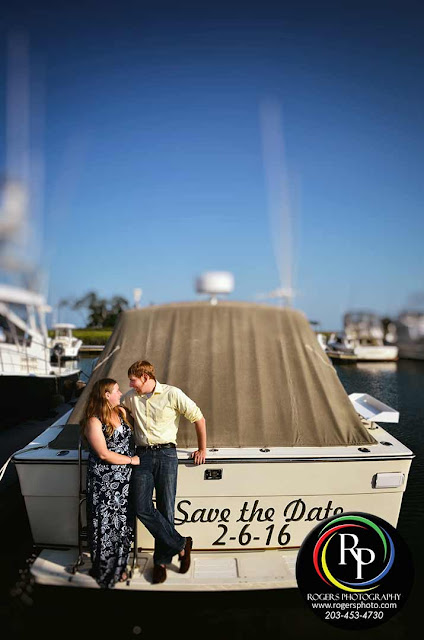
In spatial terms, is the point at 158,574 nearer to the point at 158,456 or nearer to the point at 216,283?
the point at 158,456

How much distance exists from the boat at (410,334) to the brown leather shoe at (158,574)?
51851mm

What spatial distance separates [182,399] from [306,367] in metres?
1.74

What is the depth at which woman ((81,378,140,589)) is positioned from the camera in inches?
141

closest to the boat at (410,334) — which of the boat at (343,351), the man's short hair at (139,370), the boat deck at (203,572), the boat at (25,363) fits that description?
the boat at (343,351)

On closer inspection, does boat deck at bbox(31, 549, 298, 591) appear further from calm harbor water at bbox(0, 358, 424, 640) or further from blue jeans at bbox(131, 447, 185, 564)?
calm harbor water at bbox(0, 358, 424, 640)

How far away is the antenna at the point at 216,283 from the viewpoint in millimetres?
5082

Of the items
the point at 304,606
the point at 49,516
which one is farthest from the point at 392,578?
the point at 49,516

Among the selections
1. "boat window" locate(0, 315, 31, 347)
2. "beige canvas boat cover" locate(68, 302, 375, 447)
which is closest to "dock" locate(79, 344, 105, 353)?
"boat window" locate(0, 315, 31, 347)

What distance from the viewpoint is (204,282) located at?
202 inches

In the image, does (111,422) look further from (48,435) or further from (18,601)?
(18,601)

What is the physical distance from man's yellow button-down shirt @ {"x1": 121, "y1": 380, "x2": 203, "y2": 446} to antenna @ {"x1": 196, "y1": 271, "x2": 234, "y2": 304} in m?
1.64

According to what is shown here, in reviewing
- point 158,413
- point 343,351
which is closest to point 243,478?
point 158,413

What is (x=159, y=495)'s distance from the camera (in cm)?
376

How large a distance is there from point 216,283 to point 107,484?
Answer: 2.57 meters
